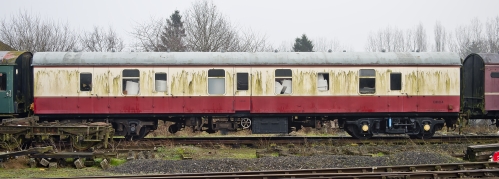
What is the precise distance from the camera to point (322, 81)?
683 inches

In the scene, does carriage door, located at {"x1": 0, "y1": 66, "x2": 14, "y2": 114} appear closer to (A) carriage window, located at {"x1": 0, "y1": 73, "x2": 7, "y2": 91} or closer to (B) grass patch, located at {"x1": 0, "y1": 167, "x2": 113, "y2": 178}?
(A) carriage window, located at {"x1": 0, "y1": 73, "x2": 7, "y2": 91}

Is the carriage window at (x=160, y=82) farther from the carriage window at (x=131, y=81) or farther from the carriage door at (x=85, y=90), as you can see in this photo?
the carriage door at (x=85, y=90)

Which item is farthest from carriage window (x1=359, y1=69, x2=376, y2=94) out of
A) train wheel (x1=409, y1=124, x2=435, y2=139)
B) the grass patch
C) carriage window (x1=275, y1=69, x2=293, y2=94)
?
the grass patch

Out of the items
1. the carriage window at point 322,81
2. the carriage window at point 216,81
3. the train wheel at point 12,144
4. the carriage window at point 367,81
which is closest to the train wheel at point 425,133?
the carriage window at point 367,81

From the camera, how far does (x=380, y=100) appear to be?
17.4 m

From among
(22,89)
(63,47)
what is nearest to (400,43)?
(63,47)

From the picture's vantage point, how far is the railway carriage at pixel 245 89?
672 inches

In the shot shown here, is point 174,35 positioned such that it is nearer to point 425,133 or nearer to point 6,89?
point 6,89

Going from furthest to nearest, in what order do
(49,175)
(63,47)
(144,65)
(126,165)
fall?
(63,47) < (144,65) < (126,165) < (49,175)

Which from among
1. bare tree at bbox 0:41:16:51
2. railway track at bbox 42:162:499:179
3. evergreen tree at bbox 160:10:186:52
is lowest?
railway track at bbox 42:162:499:179

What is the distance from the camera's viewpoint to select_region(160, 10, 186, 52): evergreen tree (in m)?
35.2

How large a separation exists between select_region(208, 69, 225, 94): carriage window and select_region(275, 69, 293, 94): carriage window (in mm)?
1806

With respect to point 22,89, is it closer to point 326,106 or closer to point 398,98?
point 326,106

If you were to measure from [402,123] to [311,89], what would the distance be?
343cm
